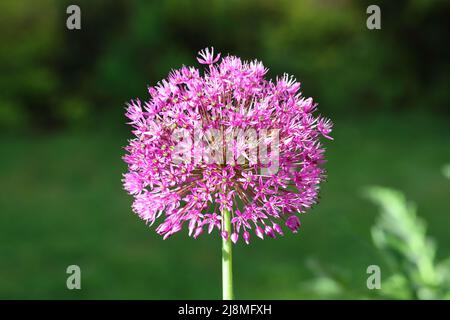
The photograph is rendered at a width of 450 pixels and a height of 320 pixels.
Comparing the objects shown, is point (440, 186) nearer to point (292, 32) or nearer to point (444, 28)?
point (444, 28)

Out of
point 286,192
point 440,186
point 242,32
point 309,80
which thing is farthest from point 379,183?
point 286,192

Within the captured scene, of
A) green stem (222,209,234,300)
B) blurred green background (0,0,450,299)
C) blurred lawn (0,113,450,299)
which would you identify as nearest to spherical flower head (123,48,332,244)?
green stem (222,209,234,300)

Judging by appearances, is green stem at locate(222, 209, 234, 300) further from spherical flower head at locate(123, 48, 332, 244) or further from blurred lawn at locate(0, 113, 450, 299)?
blurred lawn at locate(0, 113, 450, 299)

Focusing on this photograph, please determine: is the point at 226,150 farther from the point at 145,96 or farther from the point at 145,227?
the point at 145,96

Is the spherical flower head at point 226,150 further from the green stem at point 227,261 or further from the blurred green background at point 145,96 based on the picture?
the blurred green background at point 145,96

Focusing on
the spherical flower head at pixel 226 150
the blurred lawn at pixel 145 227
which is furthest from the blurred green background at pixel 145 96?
the spherical flower head at pixel 226 150

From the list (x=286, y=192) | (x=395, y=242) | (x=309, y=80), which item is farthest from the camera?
(x=309, y=80)
